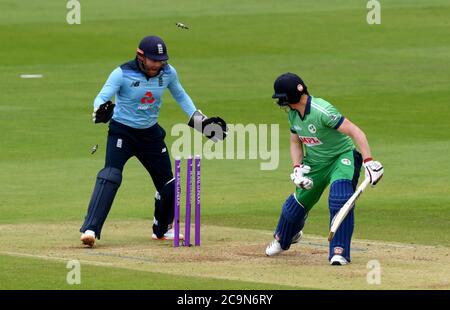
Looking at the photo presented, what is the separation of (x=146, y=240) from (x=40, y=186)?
421 centimetres

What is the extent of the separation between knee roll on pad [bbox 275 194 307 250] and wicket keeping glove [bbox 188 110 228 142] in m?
1.25

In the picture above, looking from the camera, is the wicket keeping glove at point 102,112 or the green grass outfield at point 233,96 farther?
the green grass outfield at point 233,96

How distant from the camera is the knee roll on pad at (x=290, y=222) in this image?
46.8 feet

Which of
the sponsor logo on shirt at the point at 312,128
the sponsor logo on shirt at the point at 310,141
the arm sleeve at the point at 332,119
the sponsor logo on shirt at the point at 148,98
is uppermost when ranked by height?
the sponsor logo on shirt at the point at 148,98

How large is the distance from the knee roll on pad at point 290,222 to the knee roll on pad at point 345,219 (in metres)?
0.66

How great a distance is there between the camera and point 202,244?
14852mm

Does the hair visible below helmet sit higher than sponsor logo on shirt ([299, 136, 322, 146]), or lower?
higher

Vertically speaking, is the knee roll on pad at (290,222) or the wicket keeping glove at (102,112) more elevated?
the wicket keeping glove at (102,112)

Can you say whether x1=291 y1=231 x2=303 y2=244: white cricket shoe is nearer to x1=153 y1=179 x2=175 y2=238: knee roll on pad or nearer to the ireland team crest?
the ireland team crest

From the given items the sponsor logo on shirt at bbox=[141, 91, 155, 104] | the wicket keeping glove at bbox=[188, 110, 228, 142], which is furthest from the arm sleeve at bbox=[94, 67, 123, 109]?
the wicket keeping glove at bbox=[188, 110, 228, 142]

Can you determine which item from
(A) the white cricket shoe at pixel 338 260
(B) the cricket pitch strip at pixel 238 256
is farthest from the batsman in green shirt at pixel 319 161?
(B) the cricket pitch strip at pixel 238 256

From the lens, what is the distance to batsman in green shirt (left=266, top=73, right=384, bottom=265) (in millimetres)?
13602

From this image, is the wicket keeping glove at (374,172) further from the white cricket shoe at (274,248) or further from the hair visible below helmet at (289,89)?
the white cricket shoe at (274,248)
